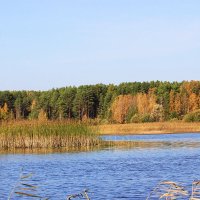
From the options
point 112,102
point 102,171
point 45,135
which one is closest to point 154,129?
point 45,135

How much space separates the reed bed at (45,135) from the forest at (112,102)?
37522mm

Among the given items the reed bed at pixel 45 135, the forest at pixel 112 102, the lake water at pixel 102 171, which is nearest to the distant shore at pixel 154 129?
the forest at pixel 112 102

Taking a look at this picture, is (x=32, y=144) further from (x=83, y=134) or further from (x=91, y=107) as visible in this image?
(x=91, y=107)

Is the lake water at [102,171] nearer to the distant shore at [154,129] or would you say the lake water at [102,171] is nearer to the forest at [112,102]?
the distant shore at [154,129]

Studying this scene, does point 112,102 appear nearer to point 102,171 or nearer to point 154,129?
point 154,129

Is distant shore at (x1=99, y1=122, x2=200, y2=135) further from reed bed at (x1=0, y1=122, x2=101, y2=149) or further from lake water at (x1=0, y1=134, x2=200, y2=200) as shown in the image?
lake water at (x1=0, y1=134, x2=200, y2=200)

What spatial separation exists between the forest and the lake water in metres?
41.0

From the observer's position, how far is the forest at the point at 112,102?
78.8m

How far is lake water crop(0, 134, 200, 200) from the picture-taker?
49.4 feet

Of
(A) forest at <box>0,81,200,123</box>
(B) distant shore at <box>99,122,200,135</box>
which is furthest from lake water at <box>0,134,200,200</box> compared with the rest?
(A) forest at <box>0,81,200,123</box>

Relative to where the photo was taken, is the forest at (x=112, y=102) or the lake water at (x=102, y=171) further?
the forest at (x=112, y=102)

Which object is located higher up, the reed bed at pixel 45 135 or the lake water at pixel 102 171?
the reed bed at pixel 45 135

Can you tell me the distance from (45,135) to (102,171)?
9630 millimetres

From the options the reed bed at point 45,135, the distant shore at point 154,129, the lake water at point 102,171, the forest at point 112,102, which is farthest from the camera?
the forest at point 112,102
